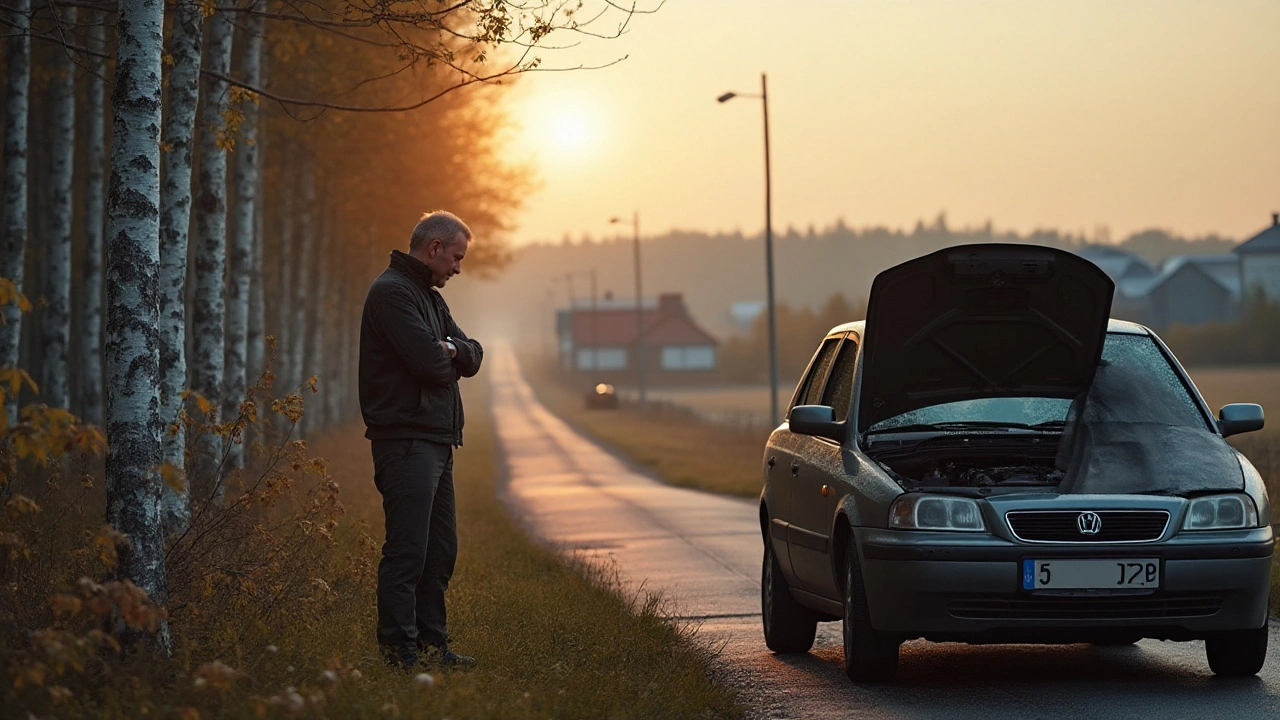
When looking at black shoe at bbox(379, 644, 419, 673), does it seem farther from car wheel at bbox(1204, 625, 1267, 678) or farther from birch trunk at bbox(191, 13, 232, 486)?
birch trunk at bbox(191, 13, 232, 486)

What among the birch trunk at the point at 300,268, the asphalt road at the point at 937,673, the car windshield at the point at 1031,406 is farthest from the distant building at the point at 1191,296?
the car windshield at the point at 1031,406

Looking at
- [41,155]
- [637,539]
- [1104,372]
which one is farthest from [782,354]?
[1104,372]

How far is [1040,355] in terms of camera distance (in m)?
9.15

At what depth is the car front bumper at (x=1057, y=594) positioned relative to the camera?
24.8 feet

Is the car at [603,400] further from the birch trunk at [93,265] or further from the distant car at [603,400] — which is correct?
the birch trunk at [93,265]

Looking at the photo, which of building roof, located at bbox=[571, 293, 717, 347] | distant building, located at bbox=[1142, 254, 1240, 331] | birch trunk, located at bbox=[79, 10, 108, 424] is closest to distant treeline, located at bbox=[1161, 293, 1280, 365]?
distant building, located at bbox=[1142, 254, 1240, 331]

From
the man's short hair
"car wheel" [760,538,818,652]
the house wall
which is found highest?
the house wall

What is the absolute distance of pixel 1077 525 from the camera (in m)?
7.65

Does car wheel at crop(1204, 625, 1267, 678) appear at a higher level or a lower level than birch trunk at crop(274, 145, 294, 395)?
lower

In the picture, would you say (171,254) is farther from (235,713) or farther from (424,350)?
(235,713)

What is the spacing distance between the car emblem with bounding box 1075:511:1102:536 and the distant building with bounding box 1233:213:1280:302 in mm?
112113

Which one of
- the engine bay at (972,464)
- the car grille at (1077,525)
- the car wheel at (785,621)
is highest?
the engine bay at (972,464)

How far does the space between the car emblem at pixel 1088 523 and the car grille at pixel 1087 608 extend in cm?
30

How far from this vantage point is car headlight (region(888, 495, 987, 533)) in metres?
7.71
